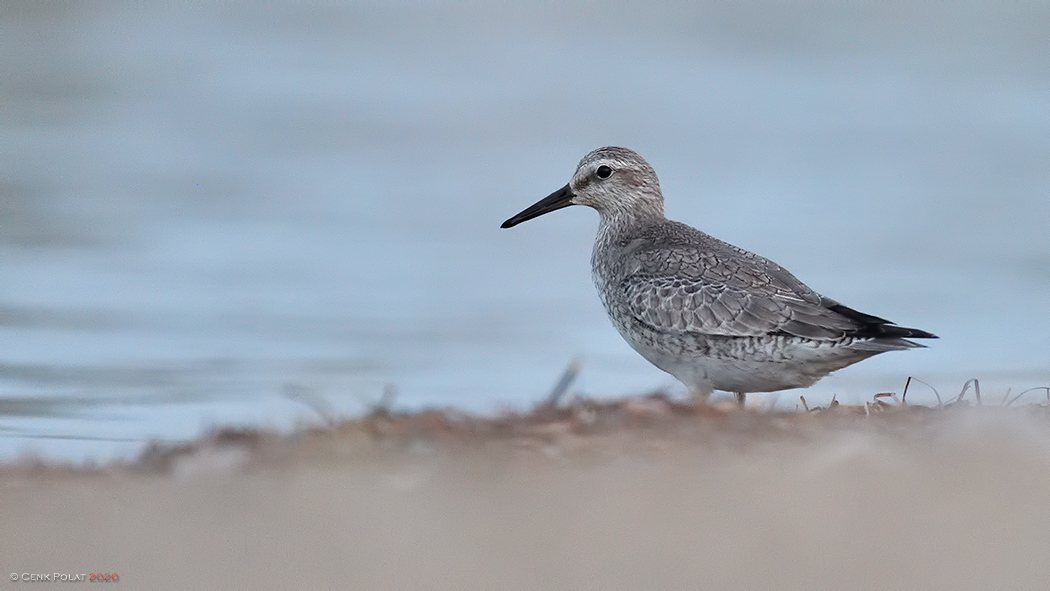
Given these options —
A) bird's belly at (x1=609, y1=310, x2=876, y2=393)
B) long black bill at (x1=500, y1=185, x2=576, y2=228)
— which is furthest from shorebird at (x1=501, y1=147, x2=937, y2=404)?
long black bill at (x1=500, y1=185, x2=576, y2=228)

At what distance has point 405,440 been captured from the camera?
5.87 m

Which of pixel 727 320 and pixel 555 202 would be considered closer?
pixel 727 320

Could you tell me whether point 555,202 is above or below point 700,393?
above

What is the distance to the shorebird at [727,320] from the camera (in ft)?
25.3

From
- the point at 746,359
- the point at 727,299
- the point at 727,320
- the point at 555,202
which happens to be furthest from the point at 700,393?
the point at 555,202

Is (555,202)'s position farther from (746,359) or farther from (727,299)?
(746,359)

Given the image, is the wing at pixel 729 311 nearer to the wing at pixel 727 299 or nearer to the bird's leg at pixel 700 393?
the wing at pixel 727 299

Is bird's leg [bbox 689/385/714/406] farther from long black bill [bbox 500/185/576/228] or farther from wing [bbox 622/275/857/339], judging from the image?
long black bill [bbox 500/185/576/228]

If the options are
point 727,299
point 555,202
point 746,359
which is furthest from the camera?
point 555,202

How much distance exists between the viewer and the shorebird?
25.3 ft

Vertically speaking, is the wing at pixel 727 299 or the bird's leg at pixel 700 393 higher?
the wing at pixel 727 299

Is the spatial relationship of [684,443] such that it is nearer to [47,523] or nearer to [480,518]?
[480,518]

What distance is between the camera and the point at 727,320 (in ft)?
26.0

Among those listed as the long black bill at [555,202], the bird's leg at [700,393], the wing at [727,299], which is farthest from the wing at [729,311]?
the long black bill at [555,202]
